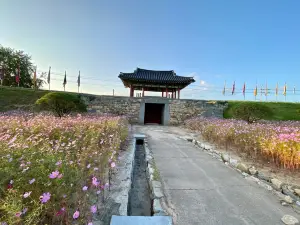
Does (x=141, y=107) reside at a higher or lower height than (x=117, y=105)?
lower

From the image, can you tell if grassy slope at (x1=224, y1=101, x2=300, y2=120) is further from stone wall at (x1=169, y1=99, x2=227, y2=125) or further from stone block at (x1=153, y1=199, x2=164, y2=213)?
stone block at (x1=153, y1=199, x2=164, y2=213)

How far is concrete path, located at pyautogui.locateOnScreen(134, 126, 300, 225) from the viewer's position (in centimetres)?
215

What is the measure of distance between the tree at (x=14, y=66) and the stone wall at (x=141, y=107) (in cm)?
1359


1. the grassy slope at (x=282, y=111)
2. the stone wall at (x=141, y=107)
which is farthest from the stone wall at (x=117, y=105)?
the grassy slope at (x=282, y=111)

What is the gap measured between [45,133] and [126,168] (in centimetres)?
243

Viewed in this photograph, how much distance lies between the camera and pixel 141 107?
15477 mm

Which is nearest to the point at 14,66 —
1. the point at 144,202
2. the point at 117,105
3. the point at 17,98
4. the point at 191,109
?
the point at 17,98

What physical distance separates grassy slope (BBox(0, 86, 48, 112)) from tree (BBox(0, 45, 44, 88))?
316 inches

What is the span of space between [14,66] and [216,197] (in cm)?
2781

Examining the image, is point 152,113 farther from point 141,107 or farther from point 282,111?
point 282,111

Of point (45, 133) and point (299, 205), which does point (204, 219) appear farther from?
point (45, 133)

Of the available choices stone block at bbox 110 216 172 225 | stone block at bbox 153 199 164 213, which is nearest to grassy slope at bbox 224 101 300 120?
stone block at bbox 153 199 164 213

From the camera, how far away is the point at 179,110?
15.9m

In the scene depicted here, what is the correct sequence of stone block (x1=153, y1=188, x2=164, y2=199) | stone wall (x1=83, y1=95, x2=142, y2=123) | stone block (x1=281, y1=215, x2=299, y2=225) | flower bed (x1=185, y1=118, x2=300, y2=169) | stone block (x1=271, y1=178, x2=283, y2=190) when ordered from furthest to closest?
1. stone wall (x1=83, y1=95, x2=142, y2=123)
2. flower bed (x1=185, y1=118, x2=300, y2=169)
3. stone block (x1=271, y1=178, x2=283, y2=190)
4. stone block (x1=153, y1=188, x2=164, y2=199)
5. stone block (x1=281, y1=215, x2=299, y2=225)
